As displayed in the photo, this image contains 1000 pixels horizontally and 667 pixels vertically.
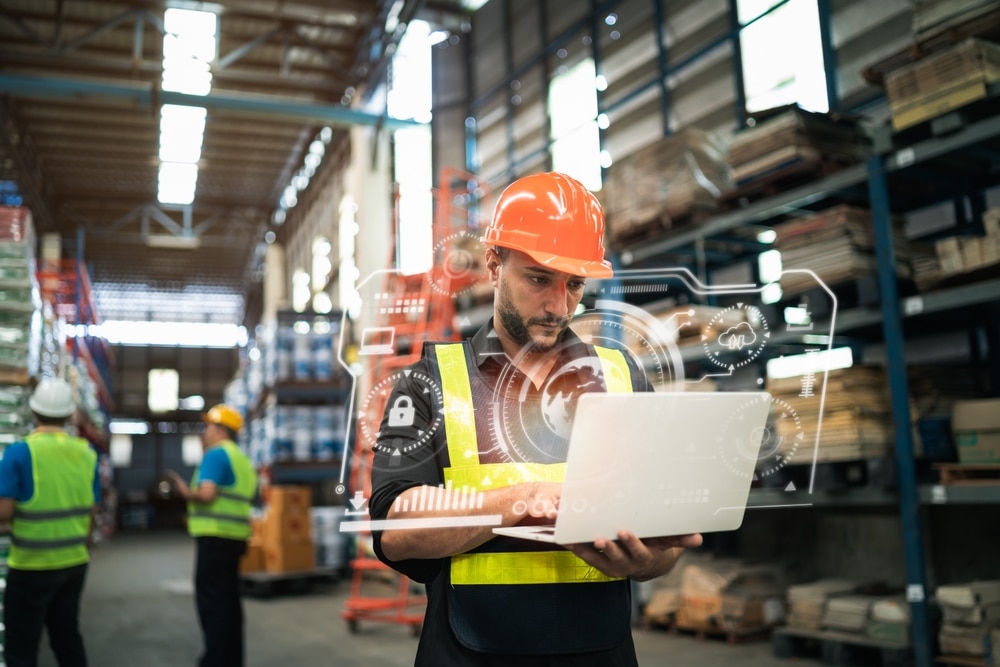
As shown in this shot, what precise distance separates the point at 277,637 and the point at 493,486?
21.5ft

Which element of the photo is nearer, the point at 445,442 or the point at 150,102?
the point at 445,442

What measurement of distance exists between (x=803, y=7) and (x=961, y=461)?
13.5 feet

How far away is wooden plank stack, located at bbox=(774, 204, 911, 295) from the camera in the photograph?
5.02m

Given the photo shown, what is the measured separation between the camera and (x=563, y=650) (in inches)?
64.2

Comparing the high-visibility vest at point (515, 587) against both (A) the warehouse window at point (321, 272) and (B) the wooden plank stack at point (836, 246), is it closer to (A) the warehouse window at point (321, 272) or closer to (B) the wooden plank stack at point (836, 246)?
(B) the wooden plank stack at point (836, 246)

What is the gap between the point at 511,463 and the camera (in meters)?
1.64

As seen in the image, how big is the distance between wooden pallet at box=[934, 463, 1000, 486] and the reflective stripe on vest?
3723 millimetres

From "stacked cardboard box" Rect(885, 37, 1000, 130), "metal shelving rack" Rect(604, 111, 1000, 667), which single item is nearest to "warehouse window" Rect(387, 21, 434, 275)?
"metal shelving rack" Rect(604, 111, 1000, 667)

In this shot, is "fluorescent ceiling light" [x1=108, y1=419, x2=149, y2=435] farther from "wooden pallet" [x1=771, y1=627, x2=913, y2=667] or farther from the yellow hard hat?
"wooden pallet" [x1=771, y1=627, x2=913, y2=667]

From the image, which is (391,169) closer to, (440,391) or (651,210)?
(651,210)

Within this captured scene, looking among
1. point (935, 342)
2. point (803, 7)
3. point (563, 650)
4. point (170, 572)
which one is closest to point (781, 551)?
point (935, 342)

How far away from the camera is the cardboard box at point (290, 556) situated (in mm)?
10383

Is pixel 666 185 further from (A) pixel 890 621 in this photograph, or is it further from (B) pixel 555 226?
(B) pixel 555 226
